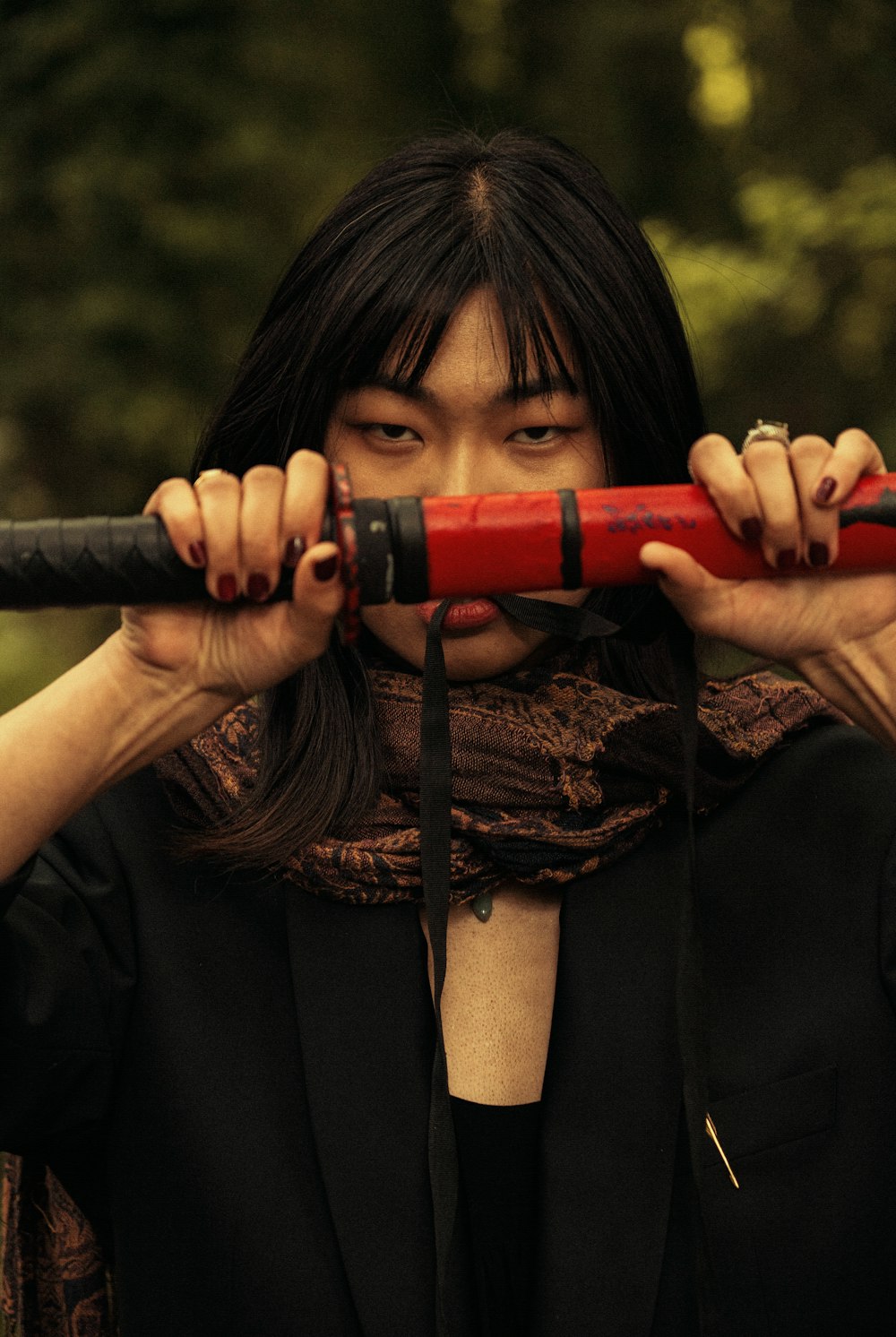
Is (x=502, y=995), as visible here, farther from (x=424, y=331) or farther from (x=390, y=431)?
(x=424, y=331)

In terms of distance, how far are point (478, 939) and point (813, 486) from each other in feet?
2.73

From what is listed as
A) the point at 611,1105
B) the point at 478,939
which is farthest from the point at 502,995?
the point at 611,1105

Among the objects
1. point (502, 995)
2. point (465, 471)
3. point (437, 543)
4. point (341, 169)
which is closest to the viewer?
point (437, 543)

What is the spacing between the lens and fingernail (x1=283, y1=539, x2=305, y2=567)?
1568 millimetres

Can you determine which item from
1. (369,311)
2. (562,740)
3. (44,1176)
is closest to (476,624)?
(562,740)

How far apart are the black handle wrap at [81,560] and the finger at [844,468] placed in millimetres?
657

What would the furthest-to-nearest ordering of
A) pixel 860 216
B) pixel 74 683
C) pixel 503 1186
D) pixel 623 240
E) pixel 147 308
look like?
pixel 147 308 → pixel 860 216 → pixel 623 240 → pixel 503 1186 → pixel 74 683

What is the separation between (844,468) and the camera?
1.58 meters

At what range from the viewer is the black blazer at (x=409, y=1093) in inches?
76.5

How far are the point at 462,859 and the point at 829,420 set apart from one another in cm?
260

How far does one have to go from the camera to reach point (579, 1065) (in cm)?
202

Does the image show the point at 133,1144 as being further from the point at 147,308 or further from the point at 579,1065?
the point at 147,308

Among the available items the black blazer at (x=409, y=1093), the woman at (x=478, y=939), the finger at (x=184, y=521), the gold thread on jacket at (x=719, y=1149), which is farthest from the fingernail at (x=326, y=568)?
the gold thread on jacket at (x=719, y=1149)

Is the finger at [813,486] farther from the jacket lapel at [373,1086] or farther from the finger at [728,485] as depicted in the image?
the jacket lapel at [373,1086]
